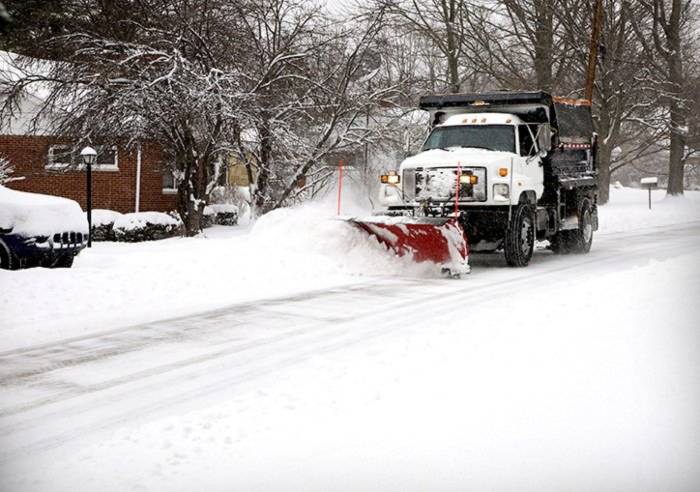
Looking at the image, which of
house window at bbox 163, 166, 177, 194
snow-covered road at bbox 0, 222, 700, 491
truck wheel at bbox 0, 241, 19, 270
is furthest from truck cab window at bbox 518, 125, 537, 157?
house window at bbox 163, 166, 177, 194

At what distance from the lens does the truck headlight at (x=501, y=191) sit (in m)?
12.4

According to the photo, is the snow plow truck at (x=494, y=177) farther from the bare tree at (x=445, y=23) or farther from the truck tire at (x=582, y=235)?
the bare tree at (x=445, y=23)

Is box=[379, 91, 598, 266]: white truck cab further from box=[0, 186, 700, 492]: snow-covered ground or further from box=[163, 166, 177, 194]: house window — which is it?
box=[163, 166, 177, 194]: house window

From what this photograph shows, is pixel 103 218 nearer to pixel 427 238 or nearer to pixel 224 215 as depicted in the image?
pixel 224 215

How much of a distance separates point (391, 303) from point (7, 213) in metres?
4.76

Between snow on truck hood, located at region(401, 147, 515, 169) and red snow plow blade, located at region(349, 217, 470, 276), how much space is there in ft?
4.10

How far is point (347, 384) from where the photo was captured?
5672 millimetres

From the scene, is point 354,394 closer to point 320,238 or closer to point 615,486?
point 615,486

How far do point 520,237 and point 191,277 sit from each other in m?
5.29

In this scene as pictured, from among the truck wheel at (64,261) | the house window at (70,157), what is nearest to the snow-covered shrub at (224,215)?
the house window at (70,157)

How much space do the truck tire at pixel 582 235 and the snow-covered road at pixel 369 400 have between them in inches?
260

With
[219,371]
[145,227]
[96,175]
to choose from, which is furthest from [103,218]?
[219,371]

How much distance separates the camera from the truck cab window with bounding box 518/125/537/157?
1341 centimetres

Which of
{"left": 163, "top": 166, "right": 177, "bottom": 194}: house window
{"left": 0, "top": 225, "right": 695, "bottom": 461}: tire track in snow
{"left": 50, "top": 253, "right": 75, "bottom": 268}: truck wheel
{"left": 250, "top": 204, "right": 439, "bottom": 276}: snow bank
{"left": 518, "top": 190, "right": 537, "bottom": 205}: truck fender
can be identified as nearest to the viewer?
{"left": 0, "top": 225, "right": 695, "bottom": 461}: tire track in snow
